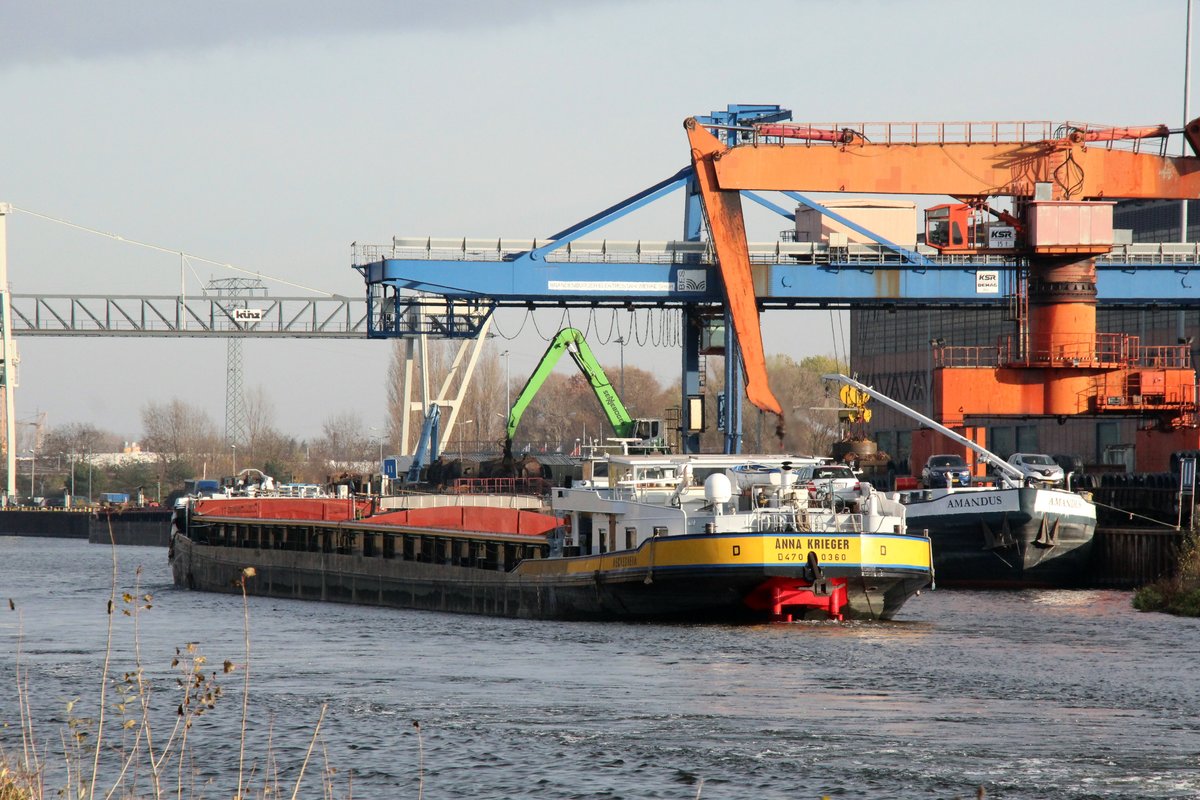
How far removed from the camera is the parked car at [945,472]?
169ft

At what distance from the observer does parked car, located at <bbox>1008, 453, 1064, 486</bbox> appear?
1948 inches

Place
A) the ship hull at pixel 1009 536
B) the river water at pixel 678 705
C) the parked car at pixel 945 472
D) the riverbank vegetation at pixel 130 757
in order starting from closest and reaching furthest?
1. the riverbank vegetation at pixel 130 757
2. the river water at pixel 678 705
3. the ship hull at pixel 1009 536
4. the parked car at pixel 945 472

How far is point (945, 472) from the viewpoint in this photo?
54062mm

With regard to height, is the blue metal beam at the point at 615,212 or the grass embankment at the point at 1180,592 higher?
the blue metal beam at the point at 615,212

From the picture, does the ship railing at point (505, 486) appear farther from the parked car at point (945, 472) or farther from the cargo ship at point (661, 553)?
the parked car at point (945, 472)

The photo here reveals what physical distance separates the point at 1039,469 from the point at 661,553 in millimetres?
22848

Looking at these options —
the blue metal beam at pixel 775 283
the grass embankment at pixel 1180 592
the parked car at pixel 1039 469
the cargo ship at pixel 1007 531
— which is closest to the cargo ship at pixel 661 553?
the grass embankment at pixel 1180 592

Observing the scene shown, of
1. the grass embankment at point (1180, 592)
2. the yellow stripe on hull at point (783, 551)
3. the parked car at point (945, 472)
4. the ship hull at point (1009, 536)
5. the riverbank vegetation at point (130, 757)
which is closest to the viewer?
the riverbank vegetation at point (130, 757)

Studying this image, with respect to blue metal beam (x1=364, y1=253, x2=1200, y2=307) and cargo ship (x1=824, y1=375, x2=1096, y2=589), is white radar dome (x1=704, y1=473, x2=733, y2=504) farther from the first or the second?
blue metal beam (x1=364, y1=253, x2=1200, y2=307)

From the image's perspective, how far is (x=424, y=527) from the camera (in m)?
47.8

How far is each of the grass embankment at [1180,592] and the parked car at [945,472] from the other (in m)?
9.89

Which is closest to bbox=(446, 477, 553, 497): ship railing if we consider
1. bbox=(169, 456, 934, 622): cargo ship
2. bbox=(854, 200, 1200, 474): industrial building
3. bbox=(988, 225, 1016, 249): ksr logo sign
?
bbox=(854, 200, 1200, 474): industrial building

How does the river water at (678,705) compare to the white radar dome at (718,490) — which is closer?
the river water at (678,705)

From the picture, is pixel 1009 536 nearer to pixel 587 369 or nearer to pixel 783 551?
pixel 783 551
